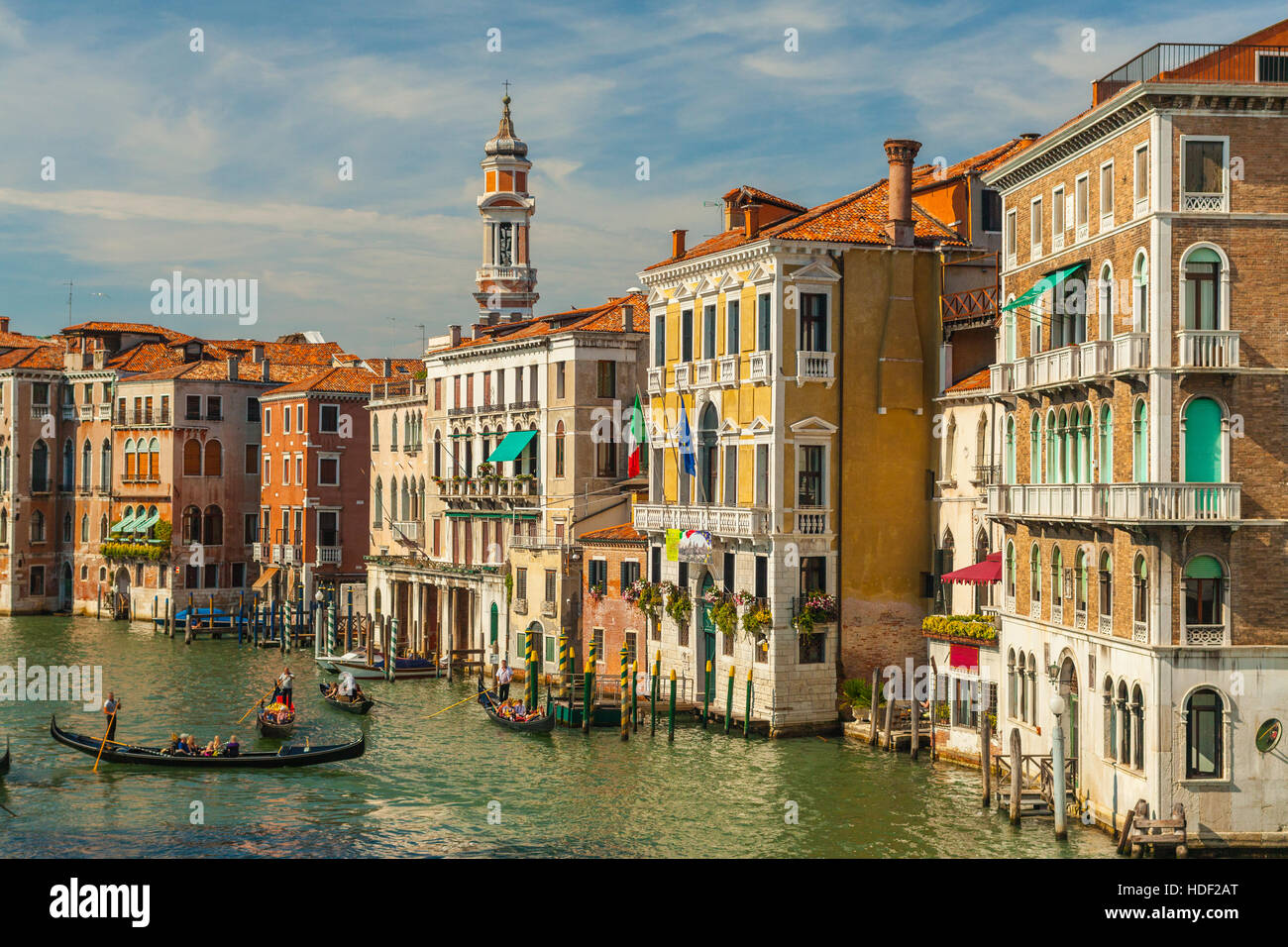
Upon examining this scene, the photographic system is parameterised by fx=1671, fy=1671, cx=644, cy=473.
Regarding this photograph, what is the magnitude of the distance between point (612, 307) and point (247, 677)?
1597cm

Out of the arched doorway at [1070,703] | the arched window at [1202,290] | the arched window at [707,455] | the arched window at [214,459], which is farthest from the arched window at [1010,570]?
the arched window at [214,459]

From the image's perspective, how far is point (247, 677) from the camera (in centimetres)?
5141

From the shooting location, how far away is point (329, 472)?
66.8 metres

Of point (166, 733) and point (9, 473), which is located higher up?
point (9, 473)

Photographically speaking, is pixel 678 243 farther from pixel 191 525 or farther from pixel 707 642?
pixel 191 525

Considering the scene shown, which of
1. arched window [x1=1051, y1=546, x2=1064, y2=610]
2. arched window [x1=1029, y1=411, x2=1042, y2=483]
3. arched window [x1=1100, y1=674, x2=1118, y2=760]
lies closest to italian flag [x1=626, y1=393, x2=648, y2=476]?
arched window [x1=1029, y1=411, x2=1042, y2=483]

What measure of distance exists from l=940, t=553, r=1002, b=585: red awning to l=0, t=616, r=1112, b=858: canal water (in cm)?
375

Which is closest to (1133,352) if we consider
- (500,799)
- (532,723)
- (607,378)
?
(500,799)

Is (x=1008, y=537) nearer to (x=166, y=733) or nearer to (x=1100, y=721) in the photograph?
(x=1100, y=721)

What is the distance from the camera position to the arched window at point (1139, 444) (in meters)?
24.5

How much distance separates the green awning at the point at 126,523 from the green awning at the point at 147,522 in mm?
283

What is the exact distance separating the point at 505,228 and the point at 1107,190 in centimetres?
4842

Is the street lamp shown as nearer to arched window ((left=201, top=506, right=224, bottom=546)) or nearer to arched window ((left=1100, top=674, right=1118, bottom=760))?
arched window ((left=1100, top=674, right=1118, bottom=760))
